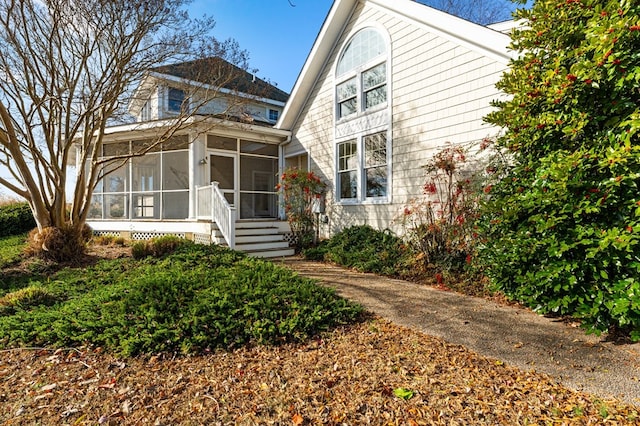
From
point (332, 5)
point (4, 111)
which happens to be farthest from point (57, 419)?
point (332, 5)

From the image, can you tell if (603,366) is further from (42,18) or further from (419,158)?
(42,18)

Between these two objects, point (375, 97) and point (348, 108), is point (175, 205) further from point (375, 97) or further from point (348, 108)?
point (375, 97)

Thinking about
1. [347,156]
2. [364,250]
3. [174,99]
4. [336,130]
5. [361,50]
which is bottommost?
A: [364,250]

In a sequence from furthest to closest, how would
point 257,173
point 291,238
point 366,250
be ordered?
point 257,173
point 291,238
point 366,250

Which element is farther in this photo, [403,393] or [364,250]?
[364,250]

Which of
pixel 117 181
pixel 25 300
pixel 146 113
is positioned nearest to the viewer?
pixel 25 300

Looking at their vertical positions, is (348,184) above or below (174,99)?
below

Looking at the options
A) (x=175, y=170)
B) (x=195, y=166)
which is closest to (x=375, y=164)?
(x=195, y=166)

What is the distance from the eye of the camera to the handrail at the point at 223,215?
786 centimetres

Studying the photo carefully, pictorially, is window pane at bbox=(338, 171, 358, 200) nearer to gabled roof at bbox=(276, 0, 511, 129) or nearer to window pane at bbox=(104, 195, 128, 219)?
gabled roof at bbox=(276, 0, 511, 129)

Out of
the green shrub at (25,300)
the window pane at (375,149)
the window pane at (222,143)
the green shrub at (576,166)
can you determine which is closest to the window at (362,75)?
the window pane at (375,149)

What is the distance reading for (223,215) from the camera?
27.1ft

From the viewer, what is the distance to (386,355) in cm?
296

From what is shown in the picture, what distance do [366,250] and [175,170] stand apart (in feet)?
21.6
